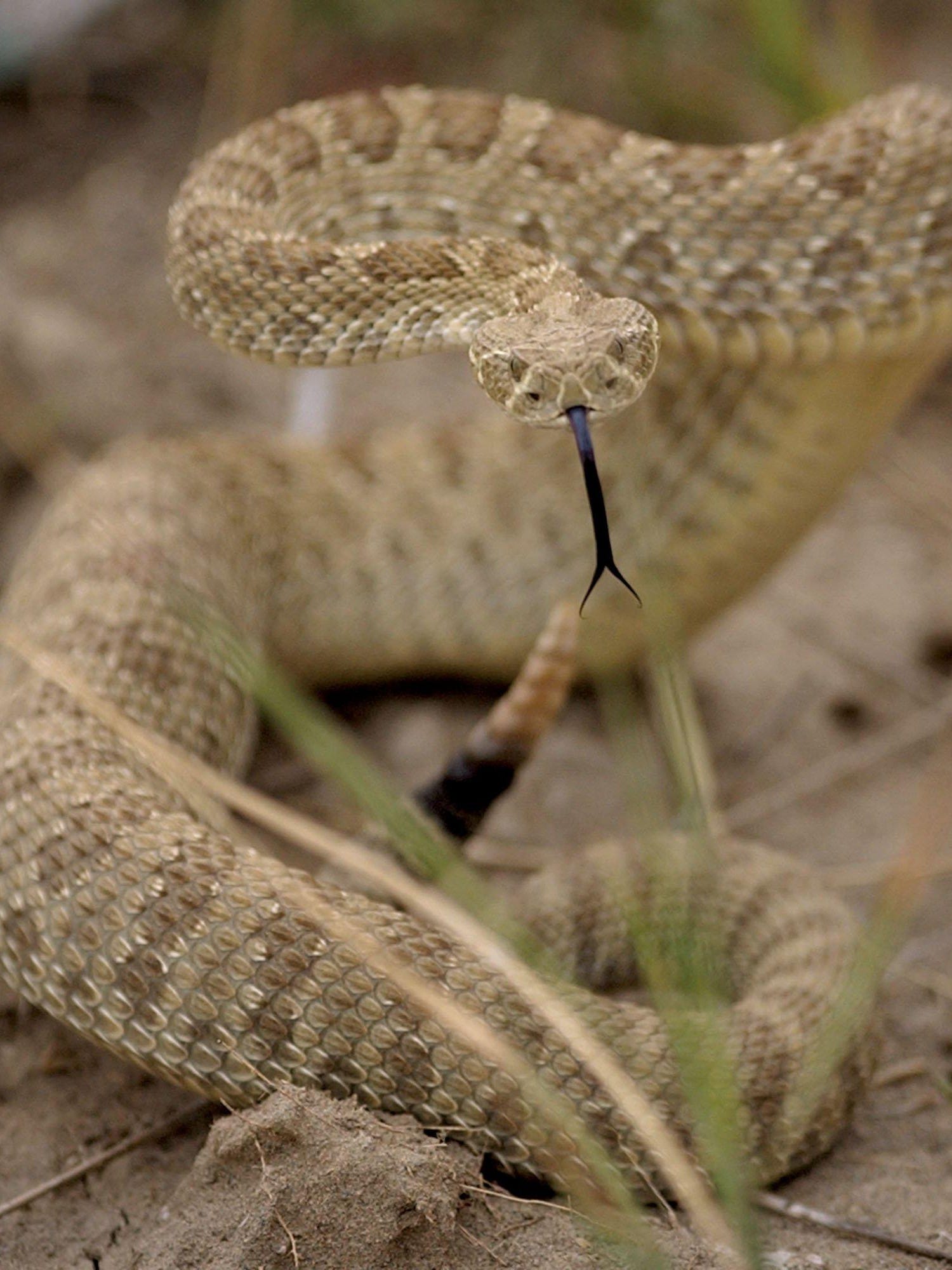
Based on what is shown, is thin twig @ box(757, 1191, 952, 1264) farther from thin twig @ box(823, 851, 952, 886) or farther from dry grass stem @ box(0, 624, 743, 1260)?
thin twig @ box(823, 851, 952, 886)

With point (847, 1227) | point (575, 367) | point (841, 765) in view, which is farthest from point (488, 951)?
point (841, 765)

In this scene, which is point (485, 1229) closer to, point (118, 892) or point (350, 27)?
point (118, 892)

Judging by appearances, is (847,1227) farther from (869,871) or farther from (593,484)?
(869,871)

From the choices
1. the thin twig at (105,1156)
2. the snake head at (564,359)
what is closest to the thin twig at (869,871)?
A: the snake head at (564,359)

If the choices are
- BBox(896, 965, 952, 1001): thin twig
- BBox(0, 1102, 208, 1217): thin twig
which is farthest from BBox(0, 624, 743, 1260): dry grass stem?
BBox(896, 965, 952, 1001): thin twig

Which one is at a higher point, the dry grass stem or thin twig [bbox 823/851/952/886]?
the dry grass stem

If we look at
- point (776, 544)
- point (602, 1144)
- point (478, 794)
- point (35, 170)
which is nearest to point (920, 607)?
point (776, 544)
